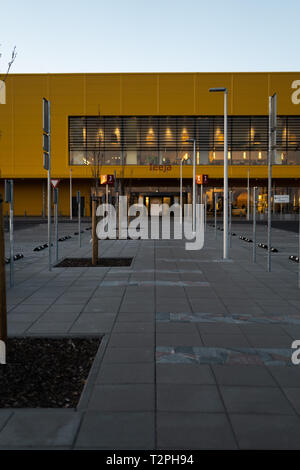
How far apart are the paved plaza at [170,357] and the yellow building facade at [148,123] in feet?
148

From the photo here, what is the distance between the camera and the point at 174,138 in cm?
5784

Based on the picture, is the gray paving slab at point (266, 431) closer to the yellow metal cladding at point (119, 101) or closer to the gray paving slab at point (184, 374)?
the gray paving slab at point (184, 374)

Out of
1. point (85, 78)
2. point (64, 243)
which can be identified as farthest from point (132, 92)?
point (64, 243)

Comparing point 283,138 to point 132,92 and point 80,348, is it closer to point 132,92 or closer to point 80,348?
point 132,92

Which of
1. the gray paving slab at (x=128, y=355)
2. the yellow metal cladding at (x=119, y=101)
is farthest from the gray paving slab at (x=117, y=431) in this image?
the yellow metal cladding at (x=119, y=101)

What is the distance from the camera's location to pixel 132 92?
57156 mm

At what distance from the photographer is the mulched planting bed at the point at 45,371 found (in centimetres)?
488

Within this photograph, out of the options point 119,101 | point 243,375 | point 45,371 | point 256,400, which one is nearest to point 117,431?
point 256,400

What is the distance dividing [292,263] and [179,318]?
890 cm

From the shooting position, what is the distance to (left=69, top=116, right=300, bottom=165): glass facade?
57.8 metres

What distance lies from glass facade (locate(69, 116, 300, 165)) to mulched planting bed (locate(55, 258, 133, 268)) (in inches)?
1637

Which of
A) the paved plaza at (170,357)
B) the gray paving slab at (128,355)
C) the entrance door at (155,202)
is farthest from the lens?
the entrance door at (155,202)

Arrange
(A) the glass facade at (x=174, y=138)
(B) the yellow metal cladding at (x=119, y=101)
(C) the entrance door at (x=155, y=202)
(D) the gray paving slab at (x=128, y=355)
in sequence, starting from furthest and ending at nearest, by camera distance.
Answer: (C) the entrance door at (x=155, y=202), (A) the glass facade at (x=174, y=138), (B) the yellow metal cladding at (x=119, y=101), (D) the gray paving slab at (x=128, y=355)

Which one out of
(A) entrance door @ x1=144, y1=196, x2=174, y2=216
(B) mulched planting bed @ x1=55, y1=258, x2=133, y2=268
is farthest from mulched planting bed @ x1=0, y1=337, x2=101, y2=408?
(A) entrance door @ x1=144, y1=196, x2=174, y2=216
